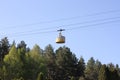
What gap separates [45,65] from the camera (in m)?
75.8

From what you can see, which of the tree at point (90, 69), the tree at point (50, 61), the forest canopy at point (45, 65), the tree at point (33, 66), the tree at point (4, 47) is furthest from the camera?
the tree at point (90, 69)

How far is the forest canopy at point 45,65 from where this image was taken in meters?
67.5

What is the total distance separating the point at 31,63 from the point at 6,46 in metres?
19.4

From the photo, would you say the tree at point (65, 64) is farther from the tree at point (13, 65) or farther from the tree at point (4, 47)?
the tree at point (13, 65)

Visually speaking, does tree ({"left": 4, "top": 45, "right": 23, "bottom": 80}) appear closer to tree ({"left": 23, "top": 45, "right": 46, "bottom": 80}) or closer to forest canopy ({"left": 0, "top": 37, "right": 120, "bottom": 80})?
forest canopy ({"left": 0, "top": 37, "right": 120, "bottom": 80})

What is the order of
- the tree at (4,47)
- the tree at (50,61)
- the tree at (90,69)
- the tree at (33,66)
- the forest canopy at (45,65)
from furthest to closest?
the tree at (90,69) < the tree at (50,61) < the tree at (4,47) < the tree at (33,66) < the forest canopy at (45,65)

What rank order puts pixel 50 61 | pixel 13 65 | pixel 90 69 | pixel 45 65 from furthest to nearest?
pixel 90 69 < pixel 50 61 < pixel 45 65 < pixel 13 65

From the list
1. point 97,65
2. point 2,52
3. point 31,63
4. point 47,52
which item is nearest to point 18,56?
point 31,63

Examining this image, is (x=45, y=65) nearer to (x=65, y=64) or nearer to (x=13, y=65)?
(x=13, y=65)

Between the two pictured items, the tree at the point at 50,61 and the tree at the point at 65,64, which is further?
the tree at the point at 50,61

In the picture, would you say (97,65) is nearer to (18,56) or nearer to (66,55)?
(66,55)

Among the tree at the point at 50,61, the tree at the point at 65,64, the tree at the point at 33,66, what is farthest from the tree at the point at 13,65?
the tree at the point at 65,64

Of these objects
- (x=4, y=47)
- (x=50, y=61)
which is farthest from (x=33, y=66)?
(x=50, y=61)

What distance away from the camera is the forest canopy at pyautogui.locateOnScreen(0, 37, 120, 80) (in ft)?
221
